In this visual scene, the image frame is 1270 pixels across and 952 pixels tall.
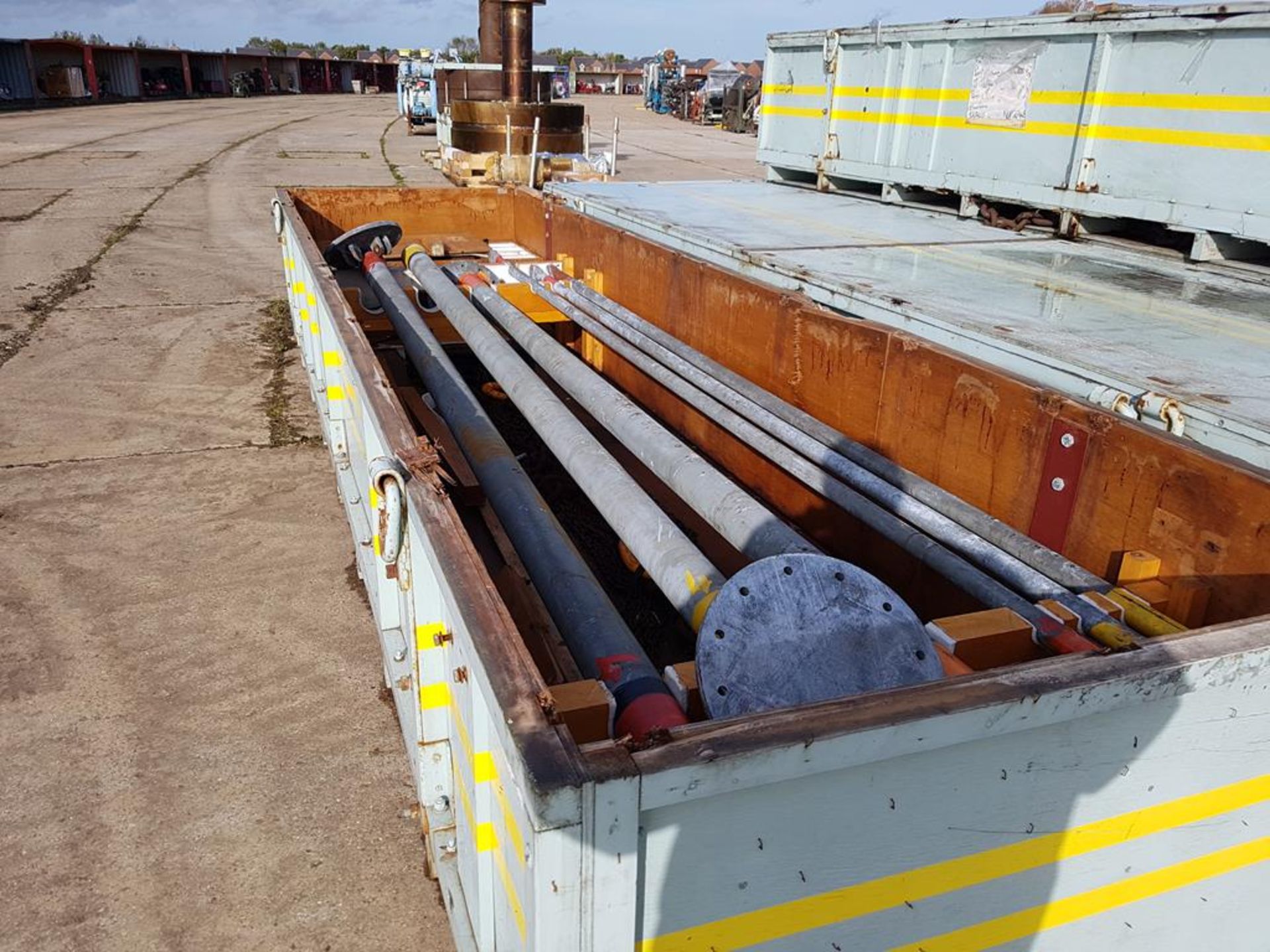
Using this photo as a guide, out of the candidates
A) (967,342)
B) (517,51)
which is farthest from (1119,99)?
(517,51)

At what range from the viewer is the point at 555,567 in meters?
2.61

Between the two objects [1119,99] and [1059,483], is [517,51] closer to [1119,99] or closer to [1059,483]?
[1119,99]

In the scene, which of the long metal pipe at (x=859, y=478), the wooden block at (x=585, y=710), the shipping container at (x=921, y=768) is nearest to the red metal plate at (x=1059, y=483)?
the shipping container at (x=921, y=768)

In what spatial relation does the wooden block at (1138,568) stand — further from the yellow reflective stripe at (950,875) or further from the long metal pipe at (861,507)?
the yellow reflective stripe at (950,875)

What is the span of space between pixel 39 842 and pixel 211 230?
11240 millimetres

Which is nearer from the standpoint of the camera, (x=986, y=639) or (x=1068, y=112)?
(x=986, y=639)

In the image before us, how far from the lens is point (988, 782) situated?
132 cm

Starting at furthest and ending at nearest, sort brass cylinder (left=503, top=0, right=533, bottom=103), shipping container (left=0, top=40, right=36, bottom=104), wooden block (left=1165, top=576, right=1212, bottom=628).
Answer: shipping container (left=0, top=40, right=36, bottom=104)
brass cylinder (left=503, top=0, right=533, bottom=103)
wooden block (left=1165, top=576, right=1212, bottom=628)

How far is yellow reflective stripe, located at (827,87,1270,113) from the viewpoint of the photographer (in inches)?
162

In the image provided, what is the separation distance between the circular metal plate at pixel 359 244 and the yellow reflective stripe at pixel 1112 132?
3.33m

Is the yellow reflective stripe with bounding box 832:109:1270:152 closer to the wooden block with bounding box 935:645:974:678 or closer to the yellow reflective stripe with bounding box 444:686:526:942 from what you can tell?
the wooden block with bounding box 935:645:974:678

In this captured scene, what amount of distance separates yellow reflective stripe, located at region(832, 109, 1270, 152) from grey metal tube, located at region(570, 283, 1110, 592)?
2472 mm

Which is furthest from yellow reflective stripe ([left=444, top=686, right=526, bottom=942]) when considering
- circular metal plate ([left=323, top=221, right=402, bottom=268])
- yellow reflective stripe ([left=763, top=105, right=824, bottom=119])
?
yellow reflective stripe ([left=763, top=105, right=824, bottom=119])

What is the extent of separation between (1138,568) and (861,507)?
→ 77cm
